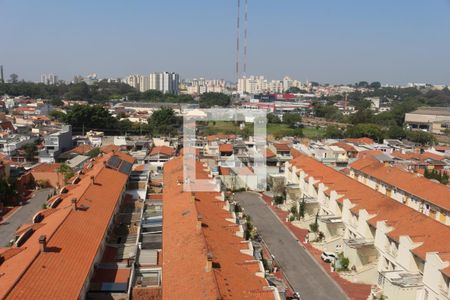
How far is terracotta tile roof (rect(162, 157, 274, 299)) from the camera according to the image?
8383 mm

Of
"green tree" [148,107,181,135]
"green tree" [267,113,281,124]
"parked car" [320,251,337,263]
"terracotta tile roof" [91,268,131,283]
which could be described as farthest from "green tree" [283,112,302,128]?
"terracotta tile roof" [91,268,131,283]

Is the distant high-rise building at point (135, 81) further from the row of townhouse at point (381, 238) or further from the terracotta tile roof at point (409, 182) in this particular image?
the row of townhouse at point (381, 238)

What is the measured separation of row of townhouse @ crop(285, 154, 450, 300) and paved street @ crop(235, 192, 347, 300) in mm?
919

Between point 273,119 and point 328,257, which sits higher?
point 273,119

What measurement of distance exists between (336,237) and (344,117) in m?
49.2

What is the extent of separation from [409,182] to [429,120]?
1635 inches

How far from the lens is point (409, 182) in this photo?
56.1ft

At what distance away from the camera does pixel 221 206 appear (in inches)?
561

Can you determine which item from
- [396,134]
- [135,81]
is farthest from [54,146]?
[135,81]

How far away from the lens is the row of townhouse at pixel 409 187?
1498 cm

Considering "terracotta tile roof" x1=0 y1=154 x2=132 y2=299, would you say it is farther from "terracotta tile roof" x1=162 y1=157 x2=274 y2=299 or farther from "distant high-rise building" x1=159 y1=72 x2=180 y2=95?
"distant high-rise building" x1=159 y1=72 x2=180 y2=95

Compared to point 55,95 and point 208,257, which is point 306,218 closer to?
point 208,257

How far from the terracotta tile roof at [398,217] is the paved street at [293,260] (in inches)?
89.9

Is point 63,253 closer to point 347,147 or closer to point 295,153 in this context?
point 295,153
